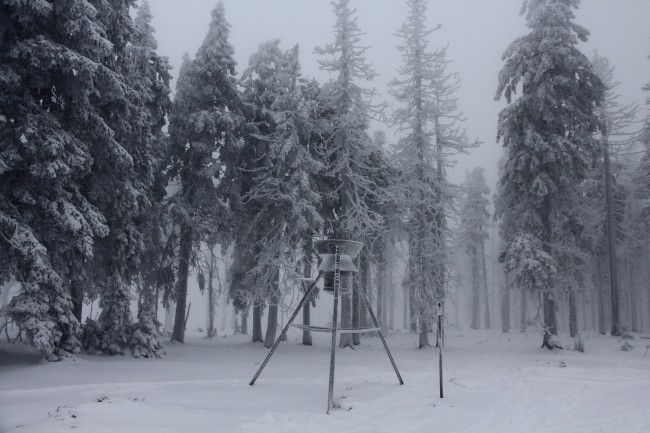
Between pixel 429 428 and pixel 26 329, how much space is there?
974 cm

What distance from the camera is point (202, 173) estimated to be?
1925 centimetres

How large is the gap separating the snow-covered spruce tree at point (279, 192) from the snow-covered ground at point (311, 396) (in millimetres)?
3748

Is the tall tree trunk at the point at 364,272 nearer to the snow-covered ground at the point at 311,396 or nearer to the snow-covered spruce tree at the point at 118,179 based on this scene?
the snow-covered ground at the point at 311,396

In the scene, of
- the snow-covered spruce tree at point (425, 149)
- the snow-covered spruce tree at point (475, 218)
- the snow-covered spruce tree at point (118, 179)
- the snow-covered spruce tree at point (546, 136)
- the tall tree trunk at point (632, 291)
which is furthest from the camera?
the snow-covered spruce tree at point (475, 218)

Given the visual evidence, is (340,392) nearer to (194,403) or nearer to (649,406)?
(194,403)

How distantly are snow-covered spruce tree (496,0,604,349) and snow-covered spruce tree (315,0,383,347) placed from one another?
257 inches

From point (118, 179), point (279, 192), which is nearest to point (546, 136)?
point (279, 192)

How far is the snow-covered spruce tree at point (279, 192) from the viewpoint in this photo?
727 inches

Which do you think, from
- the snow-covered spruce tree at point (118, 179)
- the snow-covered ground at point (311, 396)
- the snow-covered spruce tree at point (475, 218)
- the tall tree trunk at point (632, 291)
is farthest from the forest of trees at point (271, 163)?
the snow-covered spruce tree at point (475, 218)

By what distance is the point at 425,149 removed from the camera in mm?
22703

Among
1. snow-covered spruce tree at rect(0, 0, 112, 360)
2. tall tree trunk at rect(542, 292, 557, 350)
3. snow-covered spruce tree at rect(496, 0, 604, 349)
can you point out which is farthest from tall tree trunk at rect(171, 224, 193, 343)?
tall tree trunk at rect(542, 292, 557, 350)

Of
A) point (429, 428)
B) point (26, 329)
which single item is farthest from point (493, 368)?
point (26, 329)

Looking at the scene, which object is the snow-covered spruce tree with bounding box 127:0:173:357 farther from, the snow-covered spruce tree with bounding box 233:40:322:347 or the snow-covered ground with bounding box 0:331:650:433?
the snow-covered spruce tree with bounding box 233:40:322:347

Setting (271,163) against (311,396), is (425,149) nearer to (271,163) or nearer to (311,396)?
(271,163)
